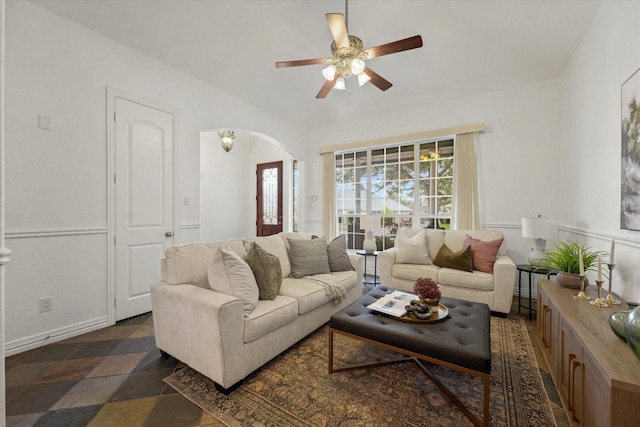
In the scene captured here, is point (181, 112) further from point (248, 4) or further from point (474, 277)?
point (474, 277)

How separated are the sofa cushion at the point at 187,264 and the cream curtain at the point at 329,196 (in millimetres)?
3116

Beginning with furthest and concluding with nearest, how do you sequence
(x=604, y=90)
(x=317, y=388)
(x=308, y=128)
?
(x=308, y=128) < (x=604, y=90) < (x=317, y=388)

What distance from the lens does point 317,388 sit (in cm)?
175

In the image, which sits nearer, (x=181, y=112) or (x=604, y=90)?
(x=604, y=90)

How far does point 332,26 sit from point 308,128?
3.50 metres

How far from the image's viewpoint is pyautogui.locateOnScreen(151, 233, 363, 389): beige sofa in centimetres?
166

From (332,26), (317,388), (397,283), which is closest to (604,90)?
(332,26)

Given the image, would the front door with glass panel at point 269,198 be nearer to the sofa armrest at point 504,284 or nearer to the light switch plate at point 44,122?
the light switch plate at point 44,122

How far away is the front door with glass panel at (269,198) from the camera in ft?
21.1

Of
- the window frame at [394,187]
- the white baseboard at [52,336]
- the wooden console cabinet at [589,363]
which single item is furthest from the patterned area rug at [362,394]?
the window frame at [394,187]

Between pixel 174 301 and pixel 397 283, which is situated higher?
pixel 174 301

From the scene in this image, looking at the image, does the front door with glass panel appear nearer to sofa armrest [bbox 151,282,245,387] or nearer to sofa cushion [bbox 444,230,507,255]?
sofa cushion [bbox 444,230,507,255]

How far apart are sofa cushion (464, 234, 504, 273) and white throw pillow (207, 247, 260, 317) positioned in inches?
104

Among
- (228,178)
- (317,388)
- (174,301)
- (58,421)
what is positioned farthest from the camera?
(228,178)
